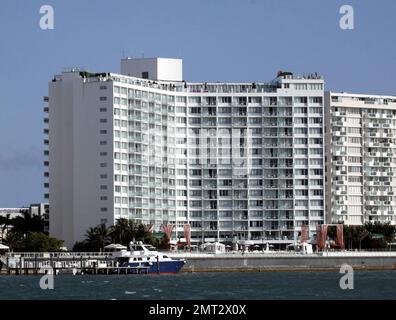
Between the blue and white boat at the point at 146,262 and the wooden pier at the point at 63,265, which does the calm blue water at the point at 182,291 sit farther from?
the wooden pier at the point at 63,265

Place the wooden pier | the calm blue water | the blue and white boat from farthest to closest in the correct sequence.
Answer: the wooden pier
the blue and white boat
the calm blue water

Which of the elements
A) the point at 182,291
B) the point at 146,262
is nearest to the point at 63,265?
the point at 146,262

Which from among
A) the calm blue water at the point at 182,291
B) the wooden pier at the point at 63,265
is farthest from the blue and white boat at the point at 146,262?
the calm blue water at the point at 182,291

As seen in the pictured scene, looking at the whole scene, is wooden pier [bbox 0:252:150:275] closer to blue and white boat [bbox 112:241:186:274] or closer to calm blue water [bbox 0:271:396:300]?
blue and white boat [bbox 112:241:186:274]

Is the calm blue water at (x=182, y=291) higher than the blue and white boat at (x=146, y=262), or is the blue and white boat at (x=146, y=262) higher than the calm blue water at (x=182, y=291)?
the blue and white boat at (x=146, y=262)

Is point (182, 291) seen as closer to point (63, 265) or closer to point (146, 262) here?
point (146, 262)

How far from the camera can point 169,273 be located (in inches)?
7052

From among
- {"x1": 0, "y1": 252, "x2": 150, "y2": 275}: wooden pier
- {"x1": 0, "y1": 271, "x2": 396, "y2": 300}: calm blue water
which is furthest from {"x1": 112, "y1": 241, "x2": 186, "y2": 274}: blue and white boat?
{"x1": 0, "y1": 271, "x2": 396, "y2": 300}: calm blue water

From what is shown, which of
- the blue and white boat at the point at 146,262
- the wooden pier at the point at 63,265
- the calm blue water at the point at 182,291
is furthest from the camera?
the wooden pier at the point at 63,265
